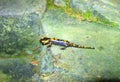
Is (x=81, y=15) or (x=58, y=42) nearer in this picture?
(x=58, y=42)

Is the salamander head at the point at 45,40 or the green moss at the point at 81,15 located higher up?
the green moss at the point at 81,15

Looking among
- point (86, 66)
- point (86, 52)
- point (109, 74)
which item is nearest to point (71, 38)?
point (86, 52)

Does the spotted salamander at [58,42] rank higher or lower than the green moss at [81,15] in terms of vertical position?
lower

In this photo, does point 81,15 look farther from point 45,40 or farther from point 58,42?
point 45,40

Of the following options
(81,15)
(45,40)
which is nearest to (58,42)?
(45,40)

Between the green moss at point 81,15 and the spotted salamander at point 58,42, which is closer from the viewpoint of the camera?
the spotted salamander at point 58,42

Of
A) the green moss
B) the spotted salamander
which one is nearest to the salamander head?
the spotted salamander

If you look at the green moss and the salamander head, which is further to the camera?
the green moss

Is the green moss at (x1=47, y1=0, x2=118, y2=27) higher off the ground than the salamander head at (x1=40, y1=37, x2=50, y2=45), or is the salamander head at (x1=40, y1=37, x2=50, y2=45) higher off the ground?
the green moss at (x1=47, y1=0, x2=118, y2=27)

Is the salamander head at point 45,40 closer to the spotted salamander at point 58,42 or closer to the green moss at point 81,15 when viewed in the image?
the spotted salamander at point 58,42

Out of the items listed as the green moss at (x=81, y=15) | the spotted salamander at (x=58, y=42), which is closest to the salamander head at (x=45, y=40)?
the spotted salamander at (x=58, y=42)

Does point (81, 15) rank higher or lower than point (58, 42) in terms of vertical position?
higher

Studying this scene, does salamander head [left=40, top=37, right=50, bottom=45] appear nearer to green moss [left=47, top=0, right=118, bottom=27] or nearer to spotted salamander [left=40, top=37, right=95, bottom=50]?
spotted salamander [left=40, top=37, right=95, bottom=50]
